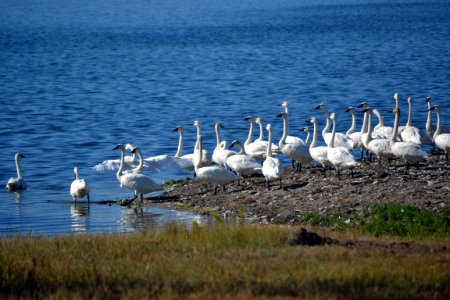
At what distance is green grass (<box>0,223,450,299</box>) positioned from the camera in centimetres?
954

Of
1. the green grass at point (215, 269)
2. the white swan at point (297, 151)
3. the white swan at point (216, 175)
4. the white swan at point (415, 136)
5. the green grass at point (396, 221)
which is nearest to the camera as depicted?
the green grass at point (215, 269)

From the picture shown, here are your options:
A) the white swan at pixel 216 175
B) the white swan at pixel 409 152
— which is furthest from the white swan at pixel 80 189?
the white swan at pixel 409 152

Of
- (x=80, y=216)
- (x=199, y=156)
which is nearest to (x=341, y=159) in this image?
(x=199, y=156)

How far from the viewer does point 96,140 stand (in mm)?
33312

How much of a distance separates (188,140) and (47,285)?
22075 millimetres

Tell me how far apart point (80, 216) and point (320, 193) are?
544 centimetres

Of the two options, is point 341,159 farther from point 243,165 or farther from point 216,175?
point 216,175

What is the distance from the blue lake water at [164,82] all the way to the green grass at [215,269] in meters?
5.42

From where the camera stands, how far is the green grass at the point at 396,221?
586 inches

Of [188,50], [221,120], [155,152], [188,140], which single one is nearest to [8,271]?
[155,152]

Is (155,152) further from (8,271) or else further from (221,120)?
(8,271)

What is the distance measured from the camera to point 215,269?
10336 mm

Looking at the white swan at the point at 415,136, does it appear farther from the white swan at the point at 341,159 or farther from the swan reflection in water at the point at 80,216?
the swan reflection in water at the point at 80,216

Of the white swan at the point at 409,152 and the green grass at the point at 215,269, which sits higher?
the white swan at the point at 409,152
